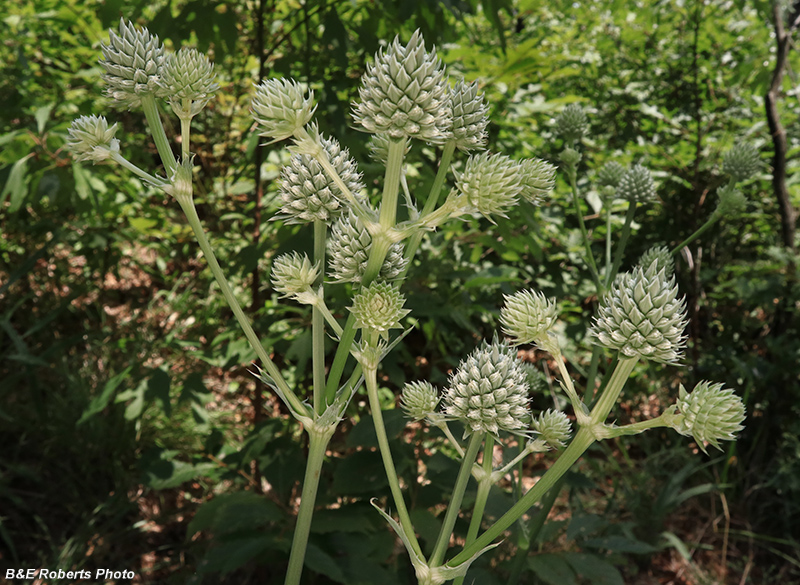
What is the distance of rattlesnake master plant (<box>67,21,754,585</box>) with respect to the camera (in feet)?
2.30

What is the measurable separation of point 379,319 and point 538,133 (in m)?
3.17

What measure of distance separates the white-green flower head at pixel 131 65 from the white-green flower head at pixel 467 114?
1.32ft

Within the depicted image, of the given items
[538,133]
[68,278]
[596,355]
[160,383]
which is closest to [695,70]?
[538,133]

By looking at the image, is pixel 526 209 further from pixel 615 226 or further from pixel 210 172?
pixel 210 172

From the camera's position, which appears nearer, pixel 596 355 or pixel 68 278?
pixel 596 355

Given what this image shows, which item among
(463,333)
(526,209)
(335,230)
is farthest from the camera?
(463,333)

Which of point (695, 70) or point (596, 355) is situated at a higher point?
point (695, 70)

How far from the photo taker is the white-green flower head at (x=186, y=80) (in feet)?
2.59

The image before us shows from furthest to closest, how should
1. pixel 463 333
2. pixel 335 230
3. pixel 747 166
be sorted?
pixel 463 333, pixel 747 166, pixel 335 230

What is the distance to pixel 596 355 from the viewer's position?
1296 mm

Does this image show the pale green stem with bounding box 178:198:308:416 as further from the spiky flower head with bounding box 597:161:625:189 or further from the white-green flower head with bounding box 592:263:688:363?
the spiky flower head with bounding box 597:161:625:189

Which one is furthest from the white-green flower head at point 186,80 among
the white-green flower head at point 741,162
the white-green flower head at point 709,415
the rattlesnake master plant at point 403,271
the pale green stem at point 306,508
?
the white-green flower head at point 741,162

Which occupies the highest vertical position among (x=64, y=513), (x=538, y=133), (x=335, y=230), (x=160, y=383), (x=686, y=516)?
(x=538, y=133)

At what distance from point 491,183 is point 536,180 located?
0.45ft
